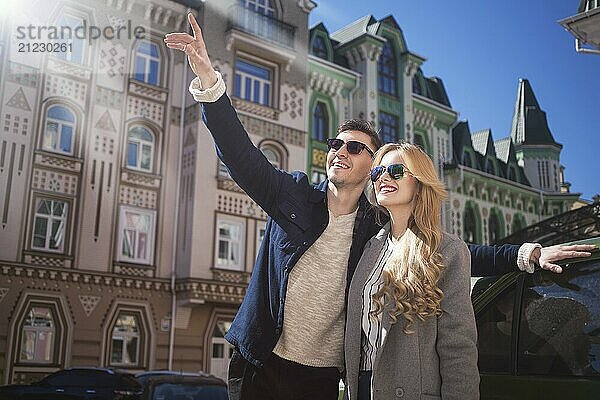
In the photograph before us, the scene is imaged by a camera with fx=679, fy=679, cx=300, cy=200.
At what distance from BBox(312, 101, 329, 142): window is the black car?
46.7 ft

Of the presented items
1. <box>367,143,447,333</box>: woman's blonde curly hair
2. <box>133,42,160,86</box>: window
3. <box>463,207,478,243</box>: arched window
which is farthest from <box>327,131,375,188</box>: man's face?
<box>463,207,478,243</box>: arched window

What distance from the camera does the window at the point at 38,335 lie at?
15180mm

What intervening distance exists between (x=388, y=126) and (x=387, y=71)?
2.16 metres

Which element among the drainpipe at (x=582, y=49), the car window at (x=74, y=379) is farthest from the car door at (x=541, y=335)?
the drainpipe at (x=582, y=49)

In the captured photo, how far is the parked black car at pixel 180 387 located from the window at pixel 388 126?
17361 mm

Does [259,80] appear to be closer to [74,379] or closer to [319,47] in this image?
[319,47]

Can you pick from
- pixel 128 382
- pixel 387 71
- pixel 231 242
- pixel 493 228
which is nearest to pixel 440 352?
pixel 128 382

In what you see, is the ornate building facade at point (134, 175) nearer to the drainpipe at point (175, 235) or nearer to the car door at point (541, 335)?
the drainpipe at point (175, 235)

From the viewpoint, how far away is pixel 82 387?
8391 mm

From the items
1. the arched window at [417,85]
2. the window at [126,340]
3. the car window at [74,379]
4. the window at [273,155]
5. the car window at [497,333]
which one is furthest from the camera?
the arched window at [417,85]

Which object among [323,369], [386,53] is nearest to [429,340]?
[323,369]

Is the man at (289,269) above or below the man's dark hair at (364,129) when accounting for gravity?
below

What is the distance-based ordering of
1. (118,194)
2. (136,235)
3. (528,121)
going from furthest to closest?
(528,121), (136,235), (118,194)

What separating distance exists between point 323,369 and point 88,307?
47.6 feet
